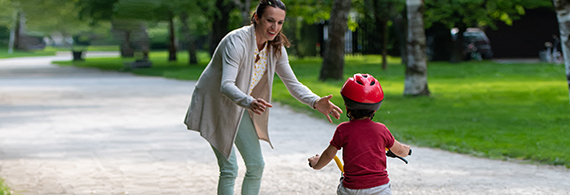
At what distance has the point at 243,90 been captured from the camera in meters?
4.04

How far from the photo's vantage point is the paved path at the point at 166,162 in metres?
5.87

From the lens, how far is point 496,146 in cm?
802

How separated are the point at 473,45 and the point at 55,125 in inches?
1109

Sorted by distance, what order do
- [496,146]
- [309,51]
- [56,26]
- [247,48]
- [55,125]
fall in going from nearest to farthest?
[247,48] → [496,146] → [55,125] → [309,51] → [56,26]

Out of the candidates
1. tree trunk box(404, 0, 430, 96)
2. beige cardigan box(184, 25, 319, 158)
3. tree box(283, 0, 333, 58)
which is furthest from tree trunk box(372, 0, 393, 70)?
beige cardigan box(184, 25, 319, 158)

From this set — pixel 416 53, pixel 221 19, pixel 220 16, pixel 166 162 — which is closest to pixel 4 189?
pixel 166 162

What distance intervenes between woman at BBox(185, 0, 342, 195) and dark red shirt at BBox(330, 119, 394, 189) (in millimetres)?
559

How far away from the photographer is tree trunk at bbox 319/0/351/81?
19.3 metres

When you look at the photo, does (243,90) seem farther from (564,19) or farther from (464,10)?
(464,10)

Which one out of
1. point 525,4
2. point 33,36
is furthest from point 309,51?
point 33,36

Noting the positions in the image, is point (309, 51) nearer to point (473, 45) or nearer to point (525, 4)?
point (473, 45)

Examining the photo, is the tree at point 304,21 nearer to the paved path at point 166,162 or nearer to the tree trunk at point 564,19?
the paved path at point 166,162

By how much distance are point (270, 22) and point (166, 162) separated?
365cm

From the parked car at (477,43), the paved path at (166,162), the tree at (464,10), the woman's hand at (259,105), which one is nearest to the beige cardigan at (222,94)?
the woman's hand at (259,105)
